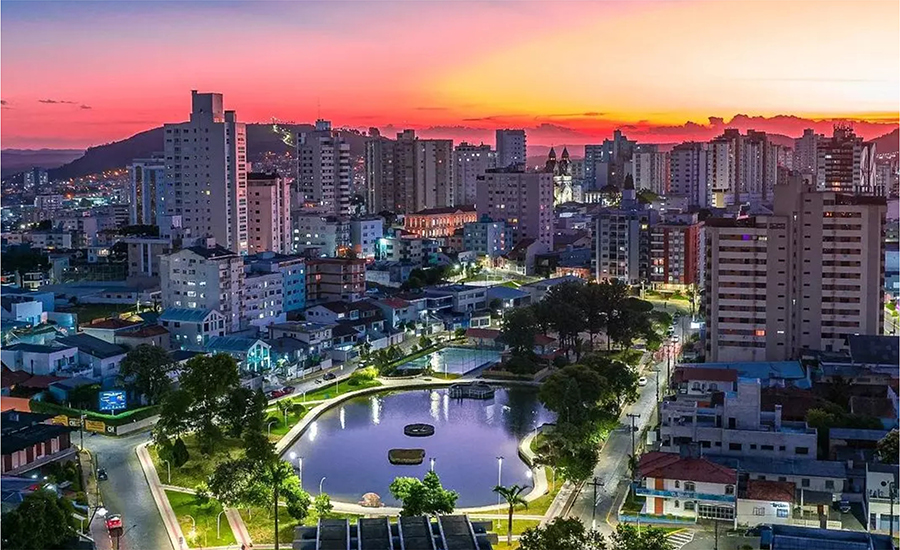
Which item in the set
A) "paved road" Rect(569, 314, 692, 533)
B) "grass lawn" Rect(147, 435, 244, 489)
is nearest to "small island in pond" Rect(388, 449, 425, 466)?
"grass lawn" Rect(147, 435, 244, 489)

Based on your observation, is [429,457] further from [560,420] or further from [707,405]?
[707,405]

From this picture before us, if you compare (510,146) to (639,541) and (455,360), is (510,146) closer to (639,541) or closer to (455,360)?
(455,360)

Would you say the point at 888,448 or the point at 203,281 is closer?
the point at 888,448

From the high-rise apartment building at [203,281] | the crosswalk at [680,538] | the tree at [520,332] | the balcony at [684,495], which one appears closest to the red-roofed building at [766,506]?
the balcony at [684,495]

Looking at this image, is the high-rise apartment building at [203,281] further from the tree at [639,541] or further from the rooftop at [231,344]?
the tree at [639,541]

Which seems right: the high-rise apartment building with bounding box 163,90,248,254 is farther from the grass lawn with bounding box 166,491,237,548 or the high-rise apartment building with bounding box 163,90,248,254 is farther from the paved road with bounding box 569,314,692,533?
the grass lawn with bounding box 166,491,237,548

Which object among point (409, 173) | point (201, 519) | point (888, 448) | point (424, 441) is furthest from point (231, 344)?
point (409, 173)
